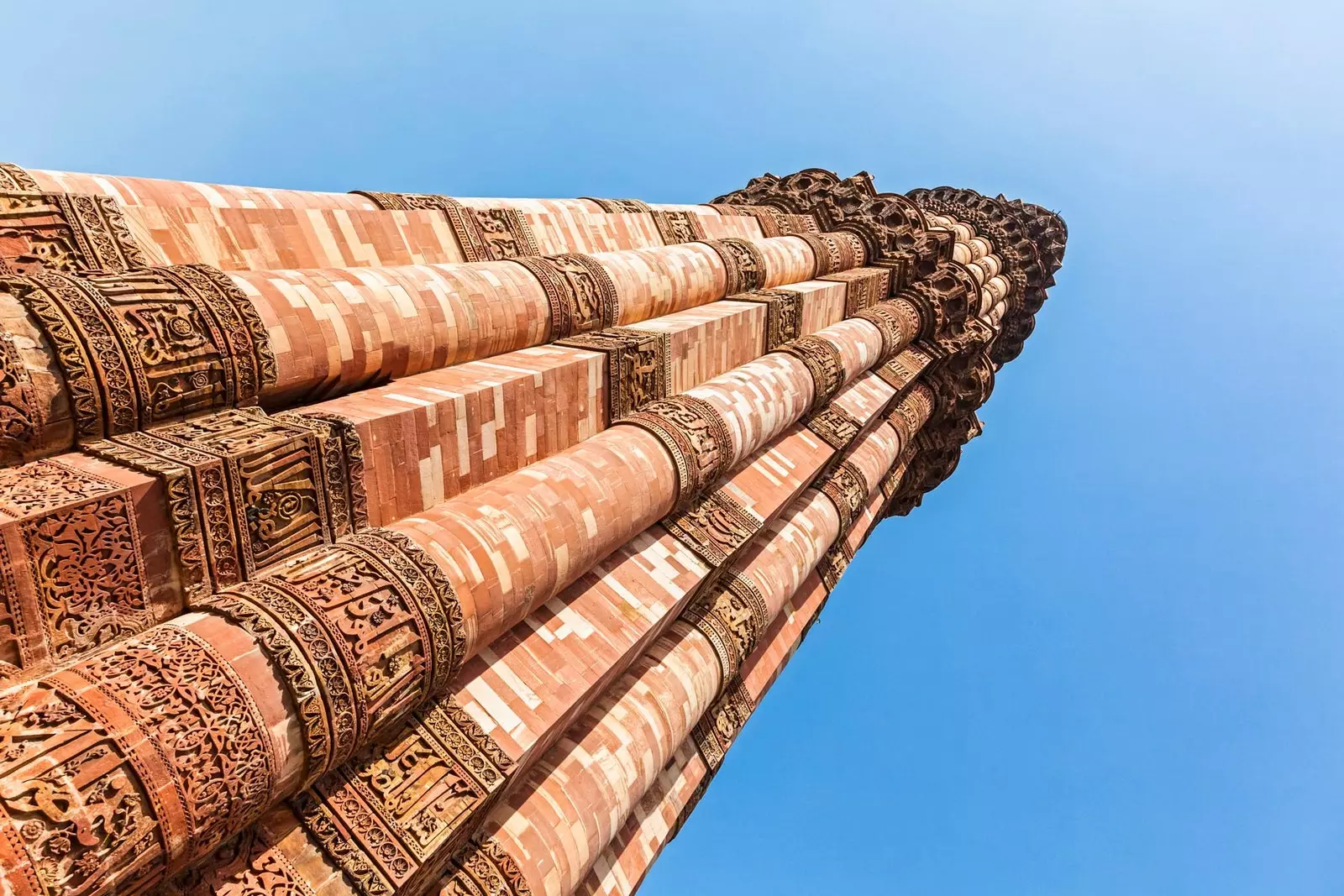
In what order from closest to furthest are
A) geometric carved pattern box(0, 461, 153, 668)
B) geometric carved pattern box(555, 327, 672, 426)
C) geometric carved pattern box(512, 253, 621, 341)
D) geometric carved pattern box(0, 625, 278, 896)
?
geometric carved pattern box(0, 625, 278, 896), geometric carved pattern box(0, 461, 153, 668), geometric carved pattern box(512, 253, 621, 341), geometric carved pattern box(555, 327, 672, 426)

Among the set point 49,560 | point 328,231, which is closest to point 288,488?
point 49,560

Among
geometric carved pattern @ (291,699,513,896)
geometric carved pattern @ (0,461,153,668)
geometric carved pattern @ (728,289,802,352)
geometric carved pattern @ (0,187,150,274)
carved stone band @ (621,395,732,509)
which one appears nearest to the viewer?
geometric carved pattern @ (0,461,153,668)

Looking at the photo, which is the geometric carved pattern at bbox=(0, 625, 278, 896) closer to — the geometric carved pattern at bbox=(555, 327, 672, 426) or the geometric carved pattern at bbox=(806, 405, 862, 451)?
the geometric carved pattern at bbox=(555, 327, 672, 426)

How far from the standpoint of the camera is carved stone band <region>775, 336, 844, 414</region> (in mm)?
13617

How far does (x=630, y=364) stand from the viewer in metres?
10.1

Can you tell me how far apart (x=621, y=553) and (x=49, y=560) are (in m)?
5.57

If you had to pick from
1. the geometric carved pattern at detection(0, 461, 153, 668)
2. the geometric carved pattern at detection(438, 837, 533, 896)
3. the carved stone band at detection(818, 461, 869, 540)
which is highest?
the geometric carved pattern at detection(0, 461, 153, 668)

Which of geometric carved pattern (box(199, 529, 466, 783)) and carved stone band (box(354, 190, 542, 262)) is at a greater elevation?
carved stone band (box(354, 190, 542, 262))

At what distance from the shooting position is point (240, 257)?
7.62 metres

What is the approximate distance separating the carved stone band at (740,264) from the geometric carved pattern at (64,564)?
34.9ft

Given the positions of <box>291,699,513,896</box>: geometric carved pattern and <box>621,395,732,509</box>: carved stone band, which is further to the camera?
<box>621,395,732,509</box>: carved stone band

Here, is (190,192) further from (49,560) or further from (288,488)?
(49,560)

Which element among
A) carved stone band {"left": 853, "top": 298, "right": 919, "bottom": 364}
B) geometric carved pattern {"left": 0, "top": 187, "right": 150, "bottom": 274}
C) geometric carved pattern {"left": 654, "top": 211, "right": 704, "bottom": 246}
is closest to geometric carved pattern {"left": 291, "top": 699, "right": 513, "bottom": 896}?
geometric carved pattern {"left": 0, "top": 187, "right": 150, "bottom": 274}

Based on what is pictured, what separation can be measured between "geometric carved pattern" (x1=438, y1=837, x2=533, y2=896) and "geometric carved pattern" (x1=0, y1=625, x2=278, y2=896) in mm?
2153
